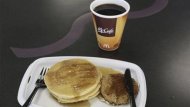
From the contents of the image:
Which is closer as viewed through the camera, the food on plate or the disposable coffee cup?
the food on plate

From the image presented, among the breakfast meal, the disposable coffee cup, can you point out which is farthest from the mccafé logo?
the breakfast meal

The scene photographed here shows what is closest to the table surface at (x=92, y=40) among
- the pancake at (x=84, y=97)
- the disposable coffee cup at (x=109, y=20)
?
the disposable coffee cup at (x=109, y=20)

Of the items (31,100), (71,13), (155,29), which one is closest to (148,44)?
(155,29)

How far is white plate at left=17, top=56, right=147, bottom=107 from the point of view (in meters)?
0.73

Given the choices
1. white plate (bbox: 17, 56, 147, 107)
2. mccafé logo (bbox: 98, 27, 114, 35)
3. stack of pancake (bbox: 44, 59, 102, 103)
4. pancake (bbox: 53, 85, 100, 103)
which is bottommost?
white plate (bbox: 17, 56, 147, 107)

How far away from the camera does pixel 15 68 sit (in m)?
0.88

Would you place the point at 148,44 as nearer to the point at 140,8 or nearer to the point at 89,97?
the point at 140,8

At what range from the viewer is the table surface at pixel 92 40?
0.82 meters

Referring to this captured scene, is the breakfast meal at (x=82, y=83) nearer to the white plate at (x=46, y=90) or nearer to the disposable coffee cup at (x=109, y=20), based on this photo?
the white plate at (x=46, y=90)

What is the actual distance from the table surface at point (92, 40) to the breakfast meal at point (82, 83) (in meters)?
0.10

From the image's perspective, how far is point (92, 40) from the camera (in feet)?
3.20

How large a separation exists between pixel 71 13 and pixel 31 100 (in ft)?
1.53

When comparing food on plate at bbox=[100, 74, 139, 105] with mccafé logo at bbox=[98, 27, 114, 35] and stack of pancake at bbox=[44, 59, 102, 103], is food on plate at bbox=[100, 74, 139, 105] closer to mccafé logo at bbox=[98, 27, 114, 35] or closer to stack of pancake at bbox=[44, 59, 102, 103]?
stack of pancake at bbox=[44, 59, 102, 103]

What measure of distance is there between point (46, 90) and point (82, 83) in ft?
0.37
